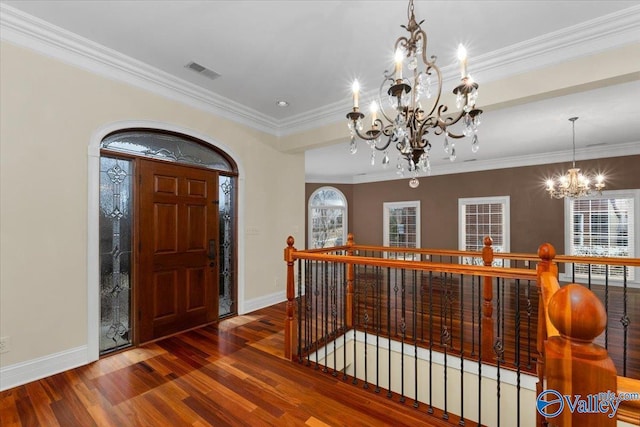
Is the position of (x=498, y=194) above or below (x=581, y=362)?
above

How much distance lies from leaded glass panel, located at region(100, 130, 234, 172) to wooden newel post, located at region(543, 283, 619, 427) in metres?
3.68

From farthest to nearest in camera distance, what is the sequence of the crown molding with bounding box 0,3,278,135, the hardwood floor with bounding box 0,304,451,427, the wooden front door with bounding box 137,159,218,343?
the wooden front door with bounding box 137,159,218,343 → the crown molding with bounding box 0,3,278,135 → the hardwood floor with bounding box 0,304,451,427

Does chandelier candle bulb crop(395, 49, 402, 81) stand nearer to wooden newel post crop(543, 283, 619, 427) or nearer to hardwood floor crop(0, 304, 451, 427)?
wooden newel post crop(543, 283, 619, 427)

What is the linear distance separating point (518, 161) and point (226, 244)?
6.89 metres

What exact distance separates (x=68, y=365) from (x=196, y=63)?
3.15 m

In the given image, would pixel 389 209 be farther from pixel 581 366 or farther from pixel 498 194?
pixel 581 366

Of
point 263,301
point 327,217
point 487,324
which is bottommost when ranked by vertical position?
point 263,301

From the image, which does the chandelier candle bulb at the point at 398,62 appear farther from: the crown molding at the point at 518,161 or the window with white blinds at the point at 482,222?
the window with white blinds at the point at 482,222

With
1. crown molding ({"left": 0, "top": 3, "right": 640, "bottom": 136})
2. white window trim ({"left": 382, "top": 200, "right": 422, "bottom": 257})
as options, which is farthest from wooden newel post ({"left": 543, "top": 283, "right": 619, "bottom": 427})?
white window trim ({"left": 382, "top": 200, "right": 422, "bottom": 257})

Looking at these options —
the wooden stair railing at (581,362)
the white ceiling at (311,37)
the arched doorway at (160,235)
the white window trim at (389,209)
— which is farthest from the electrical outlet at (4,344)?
the white window trim at (389,209)

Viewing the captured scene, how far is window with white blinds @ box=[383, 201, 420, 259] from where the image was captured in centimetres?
849

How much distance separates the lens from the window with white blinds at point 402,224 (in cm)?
849

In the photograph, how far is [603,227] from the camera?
237 inches

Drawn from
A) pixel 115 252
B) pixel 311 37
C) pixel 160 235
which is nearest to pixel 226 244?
pixel 160 235
